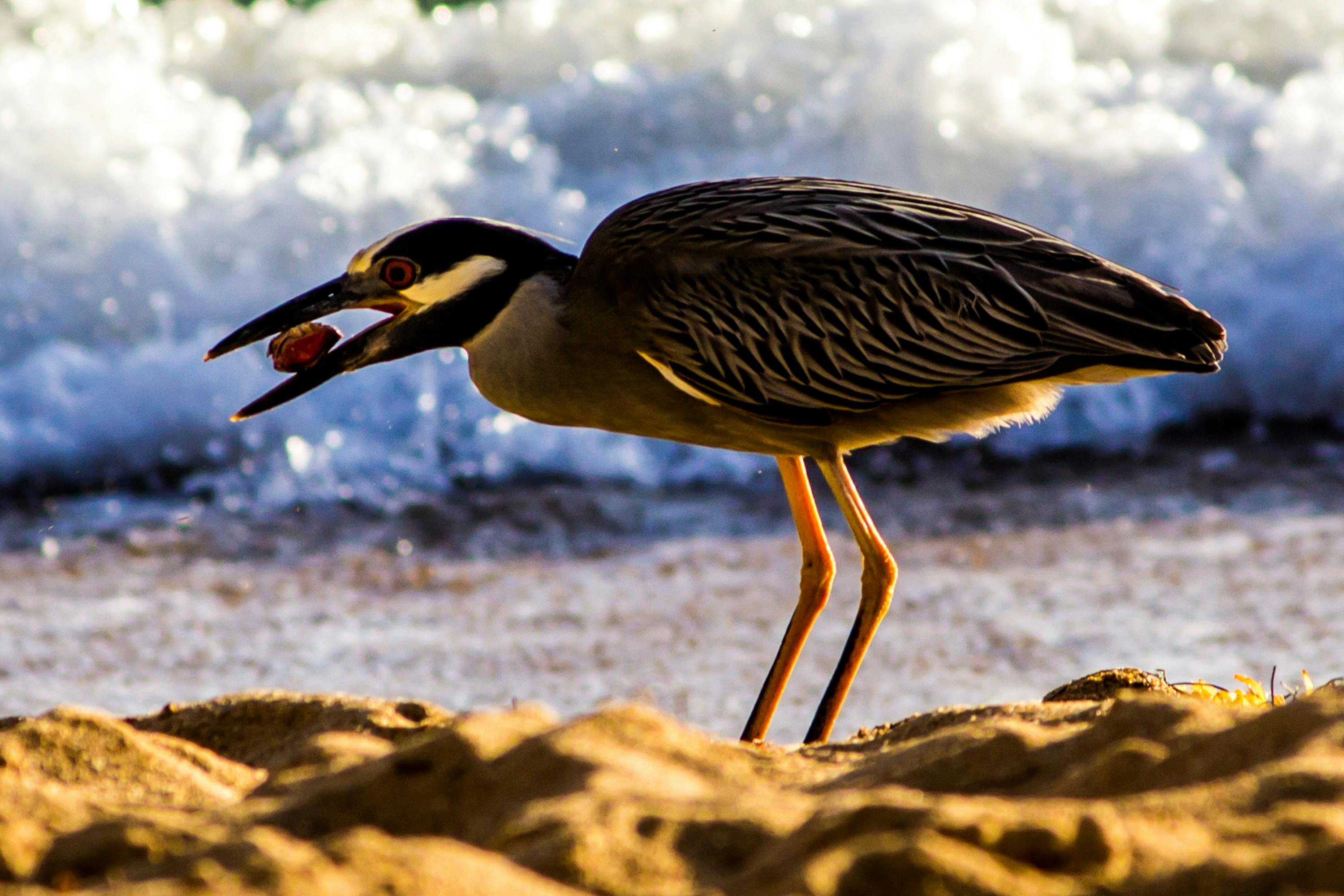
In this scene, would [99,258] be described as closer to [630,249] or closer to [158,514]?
[158,514]

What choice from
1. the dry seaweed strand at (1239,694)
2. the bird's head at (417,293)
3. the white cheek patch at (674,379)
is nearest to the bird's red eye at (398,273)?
the bird's head at (417,293)

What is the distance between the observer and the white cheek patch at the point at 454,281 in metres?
4.28

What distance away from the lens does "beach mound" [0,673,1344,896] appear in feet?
6.59

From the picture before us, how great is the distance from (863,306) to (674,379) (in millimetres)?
532

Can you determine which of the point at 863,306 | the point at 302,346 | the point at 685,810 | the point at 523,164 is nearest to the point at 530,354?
the point at 302,346

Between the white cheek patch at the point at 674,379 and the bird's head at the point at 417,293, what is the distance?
42 centimetres

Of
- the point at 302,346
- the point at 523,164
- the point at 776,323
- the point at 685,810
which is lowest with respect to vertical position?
the point at 685,810

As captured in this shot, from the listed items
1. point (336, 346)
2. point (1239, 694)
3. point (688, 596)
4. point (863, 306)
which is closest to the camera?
point (1239, 694)

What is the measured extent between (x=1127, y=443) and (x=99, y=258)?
17.8 ft

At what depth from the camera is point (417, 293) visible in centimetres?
429

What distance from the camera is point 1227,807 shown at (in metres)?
2.29

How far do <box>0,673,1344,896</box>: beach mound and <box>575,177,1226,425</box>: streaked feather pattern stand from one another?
118cm

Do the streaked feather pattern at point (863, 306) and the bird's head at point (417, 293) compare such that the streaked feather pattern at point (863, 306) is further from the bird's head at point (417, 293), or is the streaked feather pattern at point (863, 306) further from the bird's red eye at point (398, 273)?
the bird's red eye at point (398, 273)

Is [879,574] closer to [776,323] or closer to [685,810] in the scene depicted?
[776,323]
